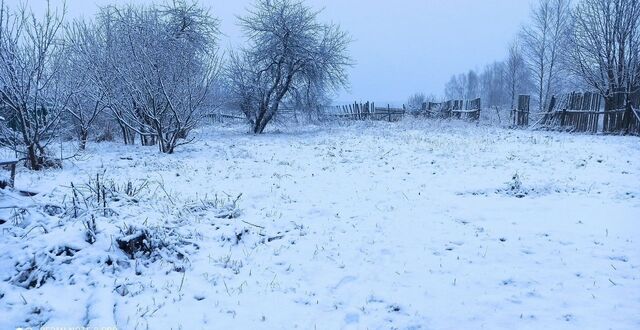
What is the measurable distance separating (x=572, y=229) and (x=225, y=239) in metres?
4.61

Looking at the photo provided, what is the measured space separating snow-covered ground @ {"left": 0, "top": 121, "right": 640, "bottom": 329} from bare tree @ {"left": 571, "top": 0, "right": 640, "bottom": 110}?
9902 millimetres

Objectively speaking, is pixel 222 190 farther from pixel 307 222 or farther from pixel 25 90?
pixel 25 90

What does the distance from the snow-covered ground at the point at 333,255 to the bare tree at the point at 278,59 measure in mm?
14130

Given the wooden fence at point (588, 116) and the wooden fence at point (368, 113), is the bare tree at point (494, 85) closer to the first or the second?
the wooden fence at point (368, 113)

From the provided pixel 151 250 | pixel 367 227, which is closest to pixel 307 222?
pixel 367 227

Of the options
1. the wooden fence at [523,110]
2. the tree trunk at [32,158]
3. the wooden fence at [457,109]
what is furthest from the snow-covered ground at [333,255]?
the wooden fence at [457,109]

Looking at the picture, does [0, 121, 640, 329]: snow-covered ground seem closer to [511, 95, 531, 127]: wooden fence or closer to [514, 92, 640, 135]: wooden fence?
[514, 92, 640, 135]: wooden fence

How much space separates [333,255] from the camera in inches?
184

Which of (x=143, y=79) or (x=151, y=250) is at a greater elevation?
(x=143, y=79)

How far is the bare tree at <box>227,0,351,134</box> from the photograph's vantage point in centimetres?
2078

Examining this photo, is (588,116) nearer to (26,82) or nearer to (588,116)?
(588,116)

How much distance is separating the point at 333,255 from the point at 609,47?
57.0 ft

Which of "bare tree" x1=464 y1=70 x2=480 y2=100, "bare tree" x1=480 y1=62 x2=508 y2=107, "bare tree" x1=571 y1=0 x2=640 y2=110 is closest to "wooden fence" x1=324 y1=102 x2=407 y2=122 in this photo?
"bare tree" x1=571 y1=0 x2=640 y2=110

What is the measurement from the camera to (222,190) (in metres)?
7.33
